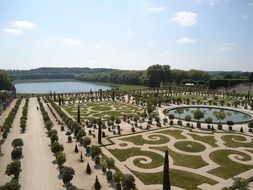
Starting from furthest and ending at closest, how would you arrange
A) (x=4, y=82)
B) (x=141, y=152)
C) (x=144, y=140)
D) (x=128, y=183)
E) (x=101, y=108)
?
1. (x=4, y=82)
2. (x=101, y=108)
3. (x=144, y=140)
4. (x=141, y=152)
5. (x=128, y=183)

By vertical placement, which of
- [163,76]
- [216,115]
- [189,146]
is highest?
[163,76]

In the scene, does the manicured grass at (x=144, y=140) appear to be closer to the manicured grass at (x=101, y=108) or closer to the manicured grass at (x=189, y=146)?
the manicured grass at (x=189, y=146)

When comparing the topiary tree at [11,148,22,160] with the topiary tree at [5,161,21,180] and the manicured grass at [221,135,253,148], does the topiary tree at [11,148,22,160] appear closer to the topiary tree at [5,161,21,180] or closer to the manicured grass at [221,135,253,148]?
the topiary tree at [5,161,21,180]

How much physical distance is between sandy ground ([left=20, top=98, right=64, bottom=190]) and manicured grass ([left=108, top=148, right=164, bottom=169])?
372 inches

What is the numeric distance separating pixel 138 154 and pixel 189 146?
30.6 ft

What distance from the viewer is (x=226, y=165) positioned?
117 ft

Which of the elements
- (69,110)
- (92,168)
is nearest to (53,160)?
(92,168)

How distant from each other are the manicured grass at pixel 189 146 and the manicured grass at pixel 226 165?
2627 mm

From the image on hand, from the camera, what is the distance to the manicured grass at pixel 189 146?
4184 cm

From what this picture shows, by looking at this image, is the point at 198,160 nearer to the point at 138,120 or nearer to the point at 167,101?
the point at 138,120

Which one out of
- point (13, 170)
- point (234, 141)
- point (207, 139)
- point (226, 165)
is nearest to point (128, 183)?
point (13, 170)

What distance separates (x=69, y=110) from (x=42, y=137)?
28.5 meters

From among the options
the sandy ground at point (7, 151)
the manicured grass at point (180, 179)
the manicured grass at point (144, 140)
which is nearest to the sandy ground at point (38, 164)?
the sandy ground at point (7, 151)

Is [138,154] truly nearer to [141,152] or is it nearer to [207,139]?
[141,152]
